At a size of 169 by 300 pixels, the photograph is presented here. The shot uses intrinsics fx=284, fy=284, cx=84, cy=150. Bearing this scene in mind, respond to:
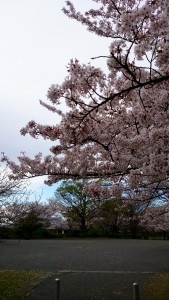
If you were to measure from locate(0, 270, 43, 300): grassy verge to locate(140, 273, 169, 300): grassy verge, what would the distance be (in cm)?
321

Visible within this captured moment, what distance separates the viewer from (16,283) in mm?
8516

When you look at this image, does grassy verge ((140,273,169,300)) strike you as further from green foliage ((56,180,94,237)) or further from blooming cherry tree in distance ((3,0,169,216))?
green foliage ((56,180,94,237))

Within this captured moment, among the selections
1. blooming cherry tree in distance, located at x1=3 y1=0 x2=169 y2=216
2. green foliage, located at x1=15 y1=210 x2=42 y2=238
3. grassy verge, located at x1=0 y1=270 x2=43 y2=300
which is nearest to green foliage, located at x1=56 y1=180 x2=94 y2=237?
green foliage, located at x1=15 y1=210 x2=42 y2=238

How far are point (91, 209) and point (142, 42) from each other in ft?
128

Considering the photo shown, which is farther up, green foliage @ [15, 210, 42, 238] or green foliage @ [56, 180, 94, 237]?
green foliage @ [56, 180, 94, 237]

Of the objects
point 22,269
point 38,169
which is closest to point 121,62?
point 38,169

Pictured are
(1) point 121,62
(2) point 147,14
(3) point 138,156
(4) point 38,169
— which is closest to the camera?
(2) point 147,14

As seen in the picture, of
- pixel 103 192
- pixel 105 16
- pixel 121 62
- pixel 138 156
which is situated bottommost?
pixel 103 192

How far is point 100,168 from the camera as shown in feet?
21.8

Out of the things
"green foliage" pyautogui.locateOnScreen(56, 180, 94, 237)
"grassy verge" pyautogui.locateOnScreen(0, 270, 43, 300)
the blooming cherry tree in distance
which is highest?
"green foliage" pyautogui.locateOnScreen(56, 180, 94, 237)

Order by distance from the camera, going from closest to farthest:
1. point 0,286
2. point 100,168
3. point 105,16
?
point 105,16, point 100,168, point 0,286

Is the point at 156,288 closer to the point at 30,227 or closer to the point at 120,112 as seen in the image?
the point at 120,112

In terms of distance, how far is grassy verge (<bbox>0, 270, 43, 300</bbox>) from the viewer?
7338 mm

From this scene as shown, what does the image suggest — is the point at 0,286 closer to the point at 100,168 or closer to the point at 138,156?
the point at 100,168
